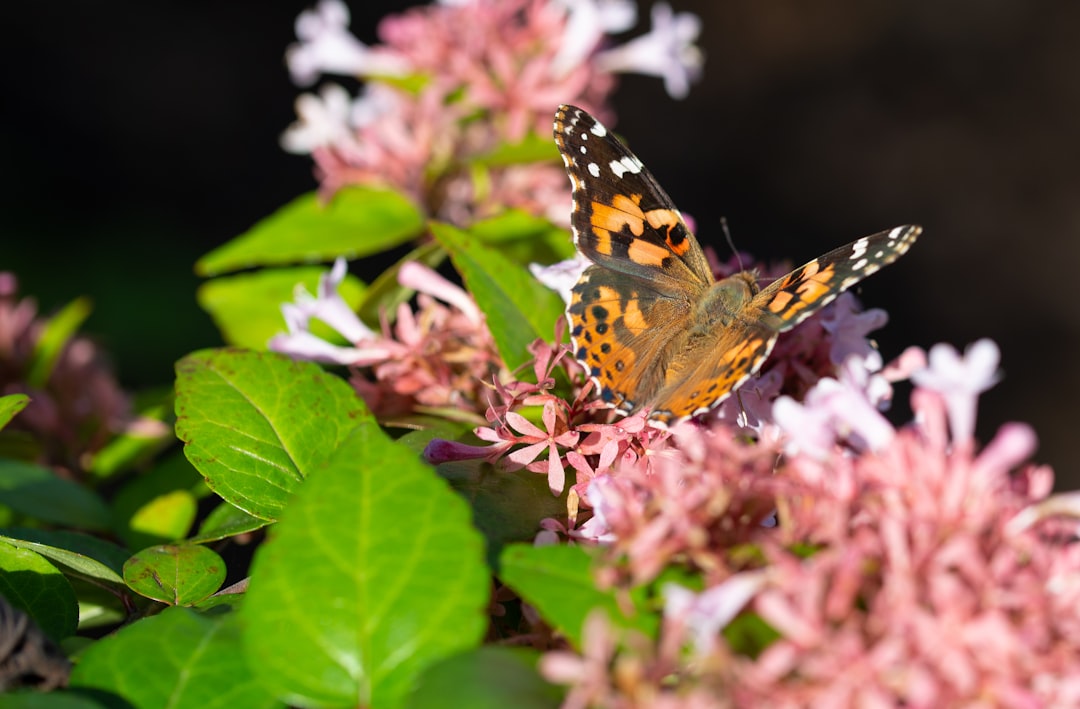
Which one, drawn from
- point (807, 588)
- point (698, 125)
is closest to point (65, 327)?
point (807, 588)

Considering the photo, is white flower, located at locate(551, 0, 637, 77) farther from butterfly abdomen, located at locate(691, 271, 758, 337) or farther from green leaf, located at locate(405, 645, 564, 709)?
green leaf, located at locate(405, 645, 564, 709)

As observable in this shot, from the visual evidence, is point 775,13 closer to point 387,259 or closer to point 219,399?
point 387,259

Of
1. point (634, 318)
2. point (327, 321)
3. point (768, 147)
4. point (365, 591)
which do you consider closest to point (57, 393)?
point (327, 321)

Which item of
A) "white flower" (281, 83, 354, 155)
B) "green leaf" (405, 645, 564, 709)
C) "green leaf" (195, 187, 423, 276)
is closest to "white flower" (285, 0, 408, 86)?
"white flower" (281, 83, 354, 155)

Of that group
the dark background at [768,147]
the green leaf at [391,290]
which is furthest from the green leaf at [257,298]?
the dark background at [768,147]

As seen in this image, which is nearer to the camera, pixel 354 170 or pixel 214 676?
A: pixel 214 676

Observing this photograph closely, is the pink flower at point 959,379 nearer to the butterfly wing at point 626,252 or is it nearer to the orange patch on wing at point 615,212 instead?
the butterfly wing at point 626,252
